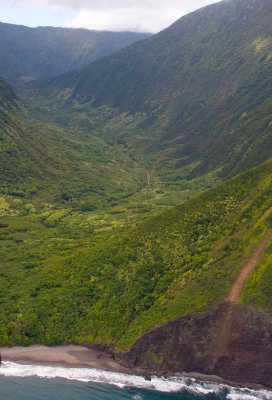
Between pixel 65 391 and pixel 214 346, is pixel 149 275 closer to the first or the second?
pixel 214 346

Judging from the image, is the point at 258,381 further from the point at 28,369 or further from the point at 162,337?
the point at 28,369

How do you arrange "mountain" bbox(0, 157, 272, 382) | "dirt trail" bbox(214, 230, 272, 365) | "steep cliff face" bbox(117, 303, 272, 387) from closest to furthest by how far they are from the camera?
"steep cliff face" bbox(117, 303, 272, 387) → "dirt trail" bbox(214, 230, 272, 365) → "mountain" bbox(0, 157, 272, 382)

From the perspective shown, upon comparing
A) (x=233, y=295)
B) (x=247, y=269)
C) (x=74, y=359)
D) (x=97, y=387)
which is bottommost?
(x=97, y=387)

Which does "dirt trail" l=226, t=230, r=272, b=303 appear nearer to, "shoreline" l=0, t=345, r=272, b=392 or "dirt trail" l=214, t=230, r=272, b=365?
"dirt trail" l=214, t=230, r=272, b=365

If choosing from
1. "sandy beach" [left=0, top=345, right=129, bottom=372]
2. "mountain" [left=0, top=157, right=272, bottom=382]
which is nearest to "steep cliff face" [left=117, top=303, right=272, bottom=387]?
"mountain" [left=0, top=157, right=272, bottom=382]

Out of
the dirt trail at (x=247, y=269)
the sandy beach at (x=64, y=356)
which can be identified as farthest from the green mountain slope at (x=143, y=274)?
the sandy beach at (x=64, y=356)

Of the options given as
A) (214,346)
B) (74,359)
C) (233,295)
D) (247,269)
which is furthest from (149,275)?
(74,359)
